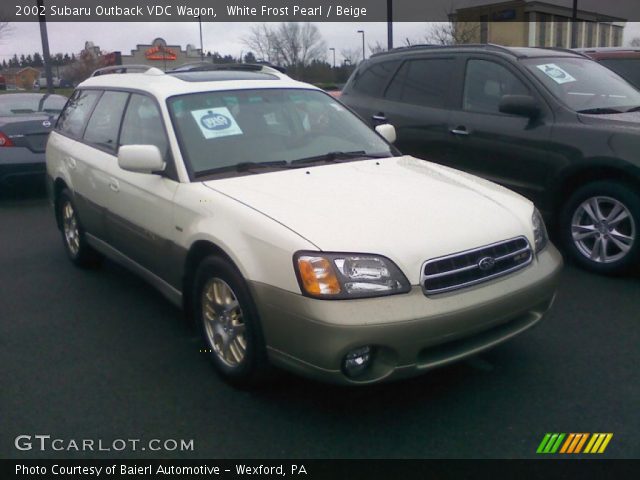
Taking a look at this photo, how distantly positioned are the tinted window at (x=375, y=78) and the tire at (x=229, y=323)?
14.1ft

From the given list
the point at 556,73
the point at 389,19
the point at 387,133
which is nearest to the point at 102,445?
the point at 387,133

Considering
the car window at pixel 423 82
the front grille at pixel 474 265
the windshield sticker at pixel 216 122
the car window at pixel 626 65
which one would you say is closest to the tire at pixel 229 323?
the front grille at pixel 474 265

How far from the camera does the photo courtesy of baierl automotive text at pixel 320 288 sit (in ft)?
9.93

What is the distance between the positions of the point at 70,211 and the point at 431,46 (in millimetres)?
3906

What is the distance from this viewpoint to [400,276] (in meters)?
3.04

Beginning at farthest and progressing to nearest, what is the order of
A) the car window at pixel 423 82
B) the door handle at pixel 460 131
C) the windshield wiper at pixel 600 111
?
the car window at pixel 423 82 < the door handle at pixel 460 131 < the windshield wiper at pixel 600 111

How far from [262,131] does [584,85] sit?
125 inches

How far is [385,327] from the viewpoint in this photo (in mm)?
2939

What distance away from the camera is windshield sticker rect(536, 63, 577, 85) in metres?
5.87

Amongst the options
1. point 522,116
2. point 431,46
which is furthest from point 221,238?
point 431,46

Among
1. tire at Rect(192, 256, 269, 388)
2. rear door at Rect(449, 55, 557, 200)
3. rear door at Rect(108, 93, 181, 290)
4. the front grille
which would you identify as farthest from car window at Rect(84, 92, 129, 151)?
rear door at Rect(449, 55, 557, 200)

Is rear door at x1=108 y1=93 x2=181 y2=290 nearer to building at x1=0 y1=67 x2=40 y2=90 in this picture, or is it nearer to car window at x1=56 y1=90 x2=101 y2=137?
car window at x1=56 y1=90 x2=101 y2=137

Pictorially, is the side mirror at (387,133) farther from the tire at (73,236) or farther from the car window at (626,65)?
the car window at (626,65)

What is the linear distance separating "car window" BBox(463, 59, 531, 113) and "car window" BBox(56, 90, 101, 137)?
10.9ft
